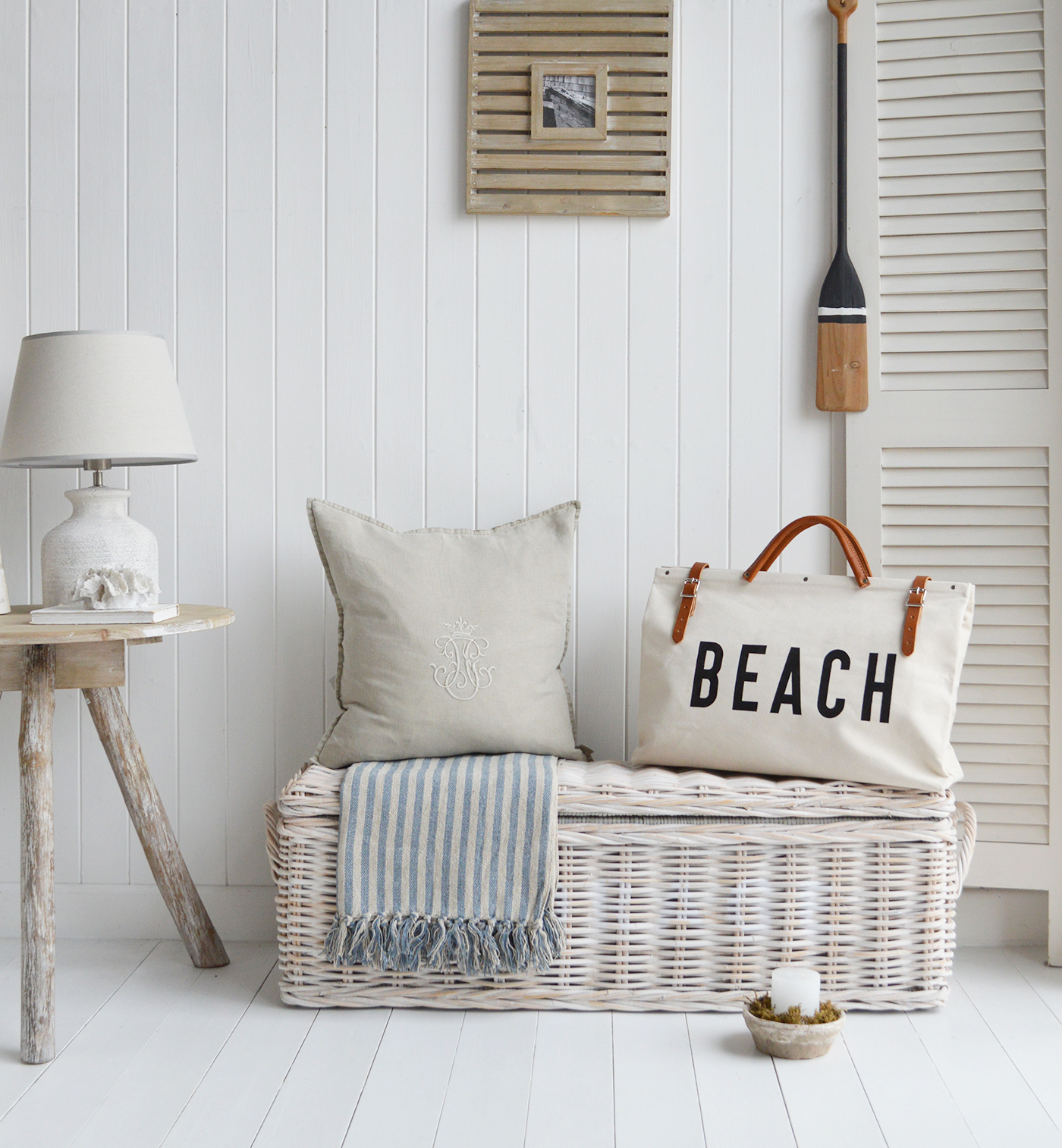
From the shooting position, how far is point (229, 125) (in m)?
2.03

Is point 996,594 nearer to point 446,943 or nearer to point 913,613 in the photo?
point 913,613

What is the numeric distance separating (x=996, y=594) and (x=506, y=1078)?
1.23 m

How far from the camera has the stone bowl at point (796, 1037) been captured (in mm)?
1494

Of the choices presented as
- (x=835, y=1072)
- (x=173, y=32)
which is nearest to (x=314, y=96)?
(x=173, y=32)

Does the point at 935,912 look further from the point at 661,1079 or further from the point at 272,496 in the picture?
the point at 272,496

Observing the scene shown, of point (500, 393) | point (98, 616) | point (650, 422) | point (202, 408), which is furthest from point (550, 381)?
point (98, 616)

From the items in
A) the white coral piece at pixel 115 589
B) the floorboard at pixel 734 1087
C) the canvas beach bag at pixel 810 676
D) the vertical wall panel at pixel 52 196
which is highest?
the vertical wall panel at pixel 52 196

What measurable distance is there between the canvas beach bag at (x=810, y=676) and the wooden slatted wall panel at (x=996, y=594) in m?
0.29

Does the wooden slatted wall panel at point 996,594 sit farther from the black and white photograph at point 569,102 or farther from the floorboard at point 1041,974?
the black and white photograph at point 569,102

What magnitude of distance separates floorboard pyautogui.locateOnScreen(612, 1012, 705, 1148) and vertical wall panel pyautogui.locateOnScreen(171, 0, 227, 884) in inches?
35.7

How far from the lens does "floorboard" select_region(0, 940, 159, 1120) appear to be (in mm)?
1488

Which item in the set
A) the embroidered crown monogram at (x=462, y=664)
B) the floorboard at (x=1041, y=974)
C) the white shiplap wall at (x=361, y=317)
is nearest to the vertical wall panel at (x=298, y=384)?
the white shiplap wall at (x=361, y=317)

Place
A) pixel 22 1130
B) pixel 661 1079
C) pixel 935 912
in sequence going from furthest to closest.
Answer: pixel 935 912 < pixel 661 1079 < pixel 22 1130

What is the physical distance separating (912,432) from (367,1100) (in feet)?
4.80
